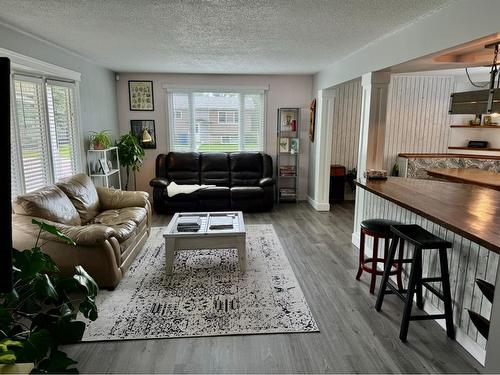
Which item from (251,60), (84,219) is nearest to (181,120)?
(251,60)

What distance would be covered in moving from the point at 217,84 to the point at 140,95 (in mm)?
1439

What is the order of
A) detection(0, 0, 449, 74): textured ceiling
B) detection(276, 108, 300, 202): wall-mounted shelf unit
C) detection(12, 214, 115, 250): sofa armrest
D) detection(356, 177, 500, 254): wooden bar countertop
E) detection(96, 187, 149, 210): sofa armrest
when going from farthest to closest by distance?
detection(276, 108, 300, 202): wall-mounted shelf unit
detection(96, 187, 149, 210): sofa armrest
detection(12, 214, 115, 250): sofa armrest
detection(0, 0, 449, 74): textured ceiling
detection(356, 177, 500, 254): wooden bar countertop

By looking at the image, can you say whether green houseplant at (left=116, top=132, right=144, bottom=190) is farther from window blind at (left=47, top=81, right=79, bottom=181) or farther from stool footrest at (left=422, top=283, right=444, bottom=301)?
stool footrest at (left=422, top=283, right=444, bottom=301)

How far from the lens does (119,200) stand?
4445 millimetres

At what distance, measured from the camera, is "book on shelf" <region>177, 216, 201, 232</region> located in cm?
351

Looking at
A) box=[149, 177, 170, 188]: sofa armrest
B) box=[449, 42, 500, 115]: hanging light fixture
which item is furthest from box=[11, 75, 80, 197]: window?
box=[449, 42, 500, 115]: hanging light fixture

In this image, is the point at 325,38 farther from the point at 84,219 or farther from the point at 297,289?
the point at 84,219

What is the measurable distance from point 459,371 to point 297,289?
4.52 feet

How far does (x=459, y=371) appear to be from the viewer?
215 centimetres

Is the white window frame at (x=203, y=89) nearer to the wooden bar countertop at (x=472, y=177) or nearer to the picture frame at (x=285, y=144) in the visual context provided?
the picture frame at (x=285, y=144)

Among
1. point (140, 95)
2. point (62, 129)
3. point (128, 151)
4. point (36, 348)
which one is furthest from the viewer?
point (140, 95)

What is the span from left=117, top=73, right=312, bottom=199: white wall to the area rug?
2.99m

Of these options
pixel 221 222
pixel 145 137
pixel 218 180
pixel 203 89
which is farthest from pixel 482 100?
pixel 145 137

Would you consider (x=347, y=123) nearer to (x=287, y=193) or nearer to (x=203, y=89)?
(x=287, y=193)
